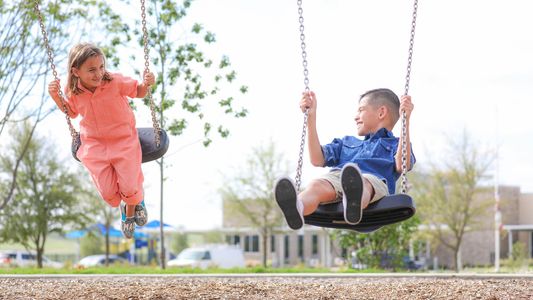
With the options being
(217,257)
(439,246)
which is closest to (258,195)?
(217,257)

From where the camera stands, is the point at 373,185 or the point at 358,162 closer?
the point at 373,185

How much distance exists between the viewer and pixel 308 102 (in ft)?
17.9

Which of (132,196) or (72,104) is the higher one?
(72,104)

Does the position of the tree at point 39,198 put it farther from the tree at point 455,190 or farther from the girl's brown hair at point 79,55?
the girl's brown hair at point 79,55

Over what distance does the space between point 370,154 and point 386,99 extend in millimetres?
451

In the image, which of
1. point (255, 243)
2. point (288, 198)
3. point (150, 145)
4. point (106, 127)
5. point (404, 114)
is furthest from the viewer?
point (255, 243)

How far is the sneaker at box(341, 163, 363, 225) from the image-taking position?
4.95m

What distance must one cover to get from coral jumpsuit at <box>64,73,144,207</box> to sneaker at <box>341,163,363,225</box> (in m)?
1.99

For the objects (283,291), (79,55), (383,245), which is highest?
(79,55)

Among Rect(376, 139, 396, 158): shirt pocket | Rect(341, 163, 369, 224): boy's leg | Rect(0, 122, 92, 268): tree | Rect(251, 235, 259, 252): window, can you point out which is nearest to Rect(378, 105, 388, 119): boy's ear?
Rect(376, 139, 396, 158): shirt pocket

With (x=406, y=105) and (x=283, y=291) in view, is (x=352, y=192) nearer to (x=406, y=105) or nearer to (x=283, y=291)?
(x=406, y=105)

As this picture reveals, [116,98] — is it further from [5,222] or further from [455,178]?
[455,178]

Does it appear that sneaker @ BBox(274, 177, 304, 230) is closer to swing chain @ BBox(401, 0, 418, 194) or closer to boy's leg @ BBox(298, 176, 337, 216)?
boy's leg @ BBox(298, 176, 337, 216)

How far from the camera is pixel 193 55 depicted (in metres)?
15.3
